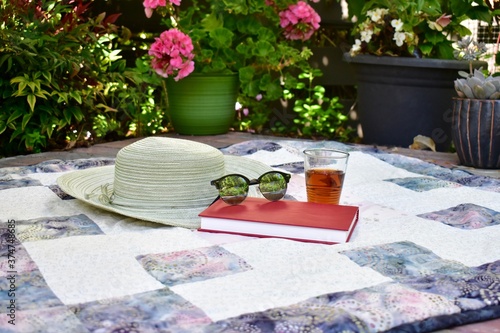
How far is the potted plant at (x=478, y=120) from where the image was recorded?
2.63 m

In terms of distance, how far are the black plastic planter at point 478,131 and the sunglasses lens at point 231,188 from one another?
4.52 feet

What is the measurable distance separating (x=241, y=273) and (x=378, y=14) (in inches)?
87.6

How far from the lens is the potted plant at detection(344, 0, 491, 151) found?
3.20 meters

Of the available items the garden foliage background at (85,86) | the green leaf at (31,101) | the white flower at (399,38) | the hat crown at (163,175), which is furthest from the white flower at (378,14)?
the hat crown at (163,175)

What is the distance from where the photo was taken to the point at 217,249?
1.43 metres

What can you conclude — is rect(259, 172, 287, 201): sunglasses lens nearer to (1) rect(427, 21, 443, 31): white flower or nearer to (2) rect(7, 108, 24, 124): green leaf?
(2) rect(7, 108, 24, 124): green leaf

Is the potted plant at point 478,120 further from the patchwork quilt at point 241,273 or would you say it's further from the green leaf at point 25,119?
the green leaf at point 25,119

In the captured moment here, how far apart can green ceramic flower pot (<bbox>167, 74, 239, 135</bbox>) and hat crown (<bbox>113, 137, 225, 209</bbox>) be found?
5.75 feet

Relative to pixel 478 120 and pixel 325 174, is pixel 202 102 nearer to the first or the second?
pixel 478 120

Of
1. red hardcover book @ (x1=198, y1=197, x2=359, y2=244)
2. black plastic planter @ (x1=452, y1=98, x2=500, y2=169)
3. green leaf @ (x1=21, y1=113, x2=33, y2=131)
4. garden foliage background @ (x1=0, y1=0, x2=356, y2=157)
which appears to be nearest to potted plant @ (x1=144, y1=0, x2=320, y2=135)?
garden foliage background @ (x1=0, y1=0, x2=356, y2=157)

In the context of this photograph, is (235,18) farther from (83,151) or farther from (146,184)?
(146,184)

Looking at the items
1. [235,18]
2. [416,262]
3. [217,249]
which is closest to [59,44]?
[235,18]

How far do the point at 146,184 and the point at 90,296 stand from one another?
1.45ft

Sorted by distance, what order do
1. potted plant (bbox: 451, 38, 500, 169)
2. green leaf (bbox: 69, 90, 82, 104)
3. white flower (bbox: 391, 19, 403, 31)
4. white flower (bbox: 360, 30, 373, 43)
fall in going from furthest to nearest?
white flower (bbox: 360, 30, 373, 43)
white flower (bbox: 391, 19, 403, 31)
green leaf (bbox: 69, 90, 82, 104)
potted plant (bbox: 451, 38, 500, 169)
